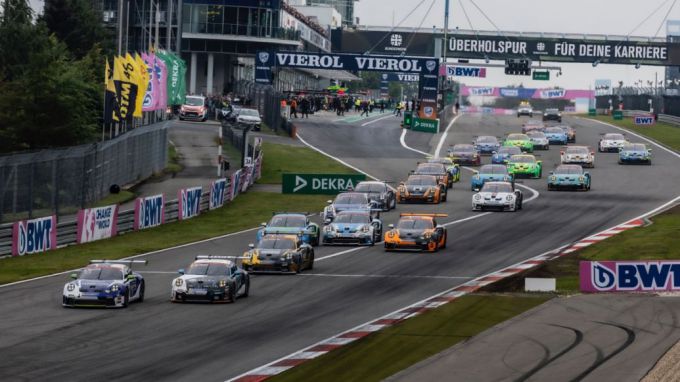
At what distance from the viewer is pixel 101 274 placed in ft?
97.2

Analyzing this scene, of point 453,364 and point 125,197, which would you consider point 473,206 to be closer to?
point 125,197

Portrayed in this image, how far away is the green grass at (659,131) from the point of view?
3725 inches

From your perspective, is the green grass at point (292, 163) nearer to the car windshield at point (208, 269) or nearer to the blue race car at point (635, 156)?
the blue race car at point (635, 156)

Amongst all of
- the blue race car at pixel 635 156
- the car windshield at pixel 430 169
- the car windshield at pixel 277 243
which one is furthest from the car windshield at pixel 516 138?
the car windshield at pixel 277 243

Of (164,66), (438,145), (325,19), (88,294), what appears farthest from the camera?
(325,19)

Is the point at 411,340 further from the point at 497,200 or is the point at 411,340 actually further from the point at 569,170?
the point at 569,170

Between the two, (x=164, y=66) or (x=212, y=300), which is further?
(x=164, y=66)

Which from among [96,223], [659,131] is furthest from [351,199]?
[659,131]

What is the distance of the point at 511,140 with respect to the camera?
81625 mm

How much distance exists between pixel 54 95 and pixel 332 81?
104 m

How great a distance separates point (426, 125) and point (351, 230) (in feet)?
185

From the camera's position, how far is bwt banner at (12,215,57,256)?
38562 millimetres

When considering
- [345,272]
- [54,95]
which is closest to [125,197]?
[54,95]

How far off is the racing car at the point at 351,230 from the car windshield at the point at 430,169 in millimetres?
16927
